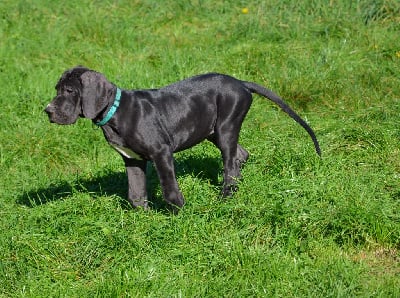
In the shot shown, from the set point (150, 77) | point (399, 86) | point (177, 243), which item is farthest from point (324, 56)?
point (177, 243)

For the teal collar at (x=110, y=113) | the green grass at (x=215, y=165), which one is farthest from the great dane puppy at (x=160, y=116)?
the green grass at (x=215, y=165)

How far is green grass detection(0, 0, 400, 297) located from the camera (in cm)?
479

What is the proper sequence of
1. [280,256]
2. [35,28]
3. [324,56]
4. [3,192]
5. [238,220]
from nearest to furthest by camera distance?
[280,256]
[238,220]
[3,192]
[324,56]
[35,28]

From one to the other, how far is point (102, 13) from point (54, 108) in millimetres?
5018

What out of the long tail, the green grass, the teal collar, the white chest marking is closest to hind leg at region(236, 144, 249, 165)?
the green grass

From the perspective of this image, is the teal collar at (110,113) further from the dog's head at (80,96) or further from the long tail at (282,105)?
the long tail at (282,105)

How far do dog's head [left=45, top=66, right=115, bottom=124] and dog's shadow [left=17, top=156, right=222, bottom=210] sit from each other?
0.86 meters

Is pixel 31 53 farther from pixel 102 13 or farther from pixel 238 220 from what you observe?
pixel 238 220

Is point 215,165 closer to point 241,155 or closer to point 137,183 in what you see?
point 241,155

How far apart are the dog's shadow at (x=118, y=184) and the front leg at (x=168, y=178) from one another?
1.71 ft

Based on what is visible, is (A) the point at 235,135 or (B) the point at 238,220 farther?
(A) the point at 235,135

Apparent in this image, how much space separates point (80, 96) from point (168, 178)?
2.79ft

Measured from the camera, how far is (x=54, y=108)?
5.40 metres

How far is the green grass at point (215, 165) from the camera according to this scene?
189 inches
